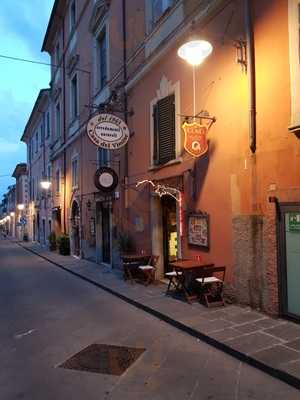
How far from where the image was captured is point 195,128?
852 cm

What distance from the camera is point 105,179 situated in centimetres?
1389

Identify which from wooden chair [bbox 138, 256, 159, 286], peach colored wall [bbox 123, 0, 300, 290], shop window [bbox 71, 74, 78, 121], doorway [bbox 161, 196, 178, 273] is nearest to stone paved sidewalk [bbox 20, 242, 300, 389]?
wooden chair [bbox 138, 256, 159, 286]

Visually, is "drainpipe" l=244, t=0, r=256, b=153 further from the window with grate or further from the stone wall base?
the window with grate

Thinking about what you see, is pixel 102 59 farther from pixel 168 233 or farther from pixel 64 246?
pixel 64 246

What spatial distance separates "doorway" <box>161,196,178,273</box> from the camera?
11227 millimetres

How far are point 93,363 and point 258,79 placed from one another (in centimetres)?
533

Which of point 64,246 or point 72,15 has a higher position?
point 72,15

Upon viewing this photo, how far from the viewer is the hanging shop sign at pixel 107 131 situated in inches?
443

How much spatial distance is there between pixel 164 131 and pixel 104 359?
22.1 ft

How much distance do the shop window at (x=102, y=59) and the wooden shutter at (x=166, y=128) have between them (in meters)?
6.12

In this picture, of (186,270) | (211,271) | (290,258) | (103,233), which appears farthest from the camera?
(103,233)

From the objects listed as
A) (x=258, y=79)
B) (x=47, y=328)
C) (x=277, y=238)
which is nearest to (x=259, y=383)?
(x=277, y=238)

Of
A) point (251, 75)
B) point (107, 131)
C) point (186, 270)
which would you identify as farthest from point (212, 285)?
point (107, 131)

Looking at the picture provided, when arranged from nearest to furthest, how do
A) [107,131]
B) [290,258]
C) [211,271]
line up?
1. [290,258]
2. [211,271]
3. [107,131]
